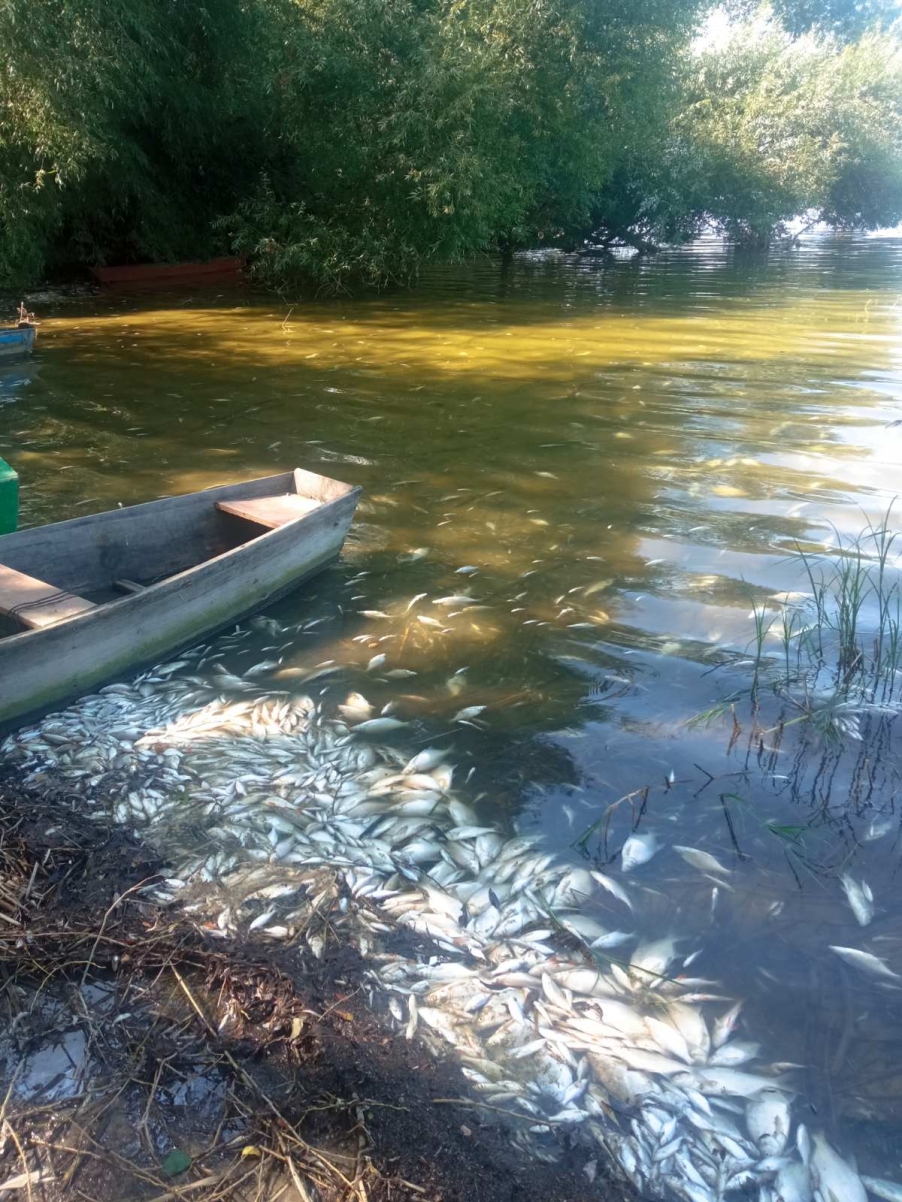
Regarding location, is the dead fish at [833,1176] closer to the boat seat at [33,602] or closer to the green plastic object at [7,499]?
the boat seat at [33,602]

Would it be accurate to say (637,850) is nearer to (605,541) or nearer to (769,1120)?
(769,1120)

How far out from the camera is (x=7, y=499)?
660cm

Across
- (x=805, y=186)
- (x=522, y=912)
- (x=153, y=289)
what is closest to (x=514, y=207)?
(x=153, y=289)

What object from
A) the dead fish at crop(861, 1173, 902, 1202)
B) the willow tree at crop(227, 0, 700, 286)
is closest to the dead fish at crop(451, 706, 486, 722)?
the dead fish at crop(861, 1173, 902, 1202)

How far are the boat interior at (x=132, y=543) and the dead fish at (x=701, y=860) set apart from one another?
11.4 feet

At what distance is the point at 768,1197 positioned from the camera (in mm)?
2957

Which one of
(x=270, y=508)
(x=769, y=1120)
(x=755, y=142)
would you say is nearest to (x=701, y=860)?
(x=769, y=1120)

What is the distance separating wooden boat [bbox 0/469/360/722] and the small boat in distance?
9.02 metres

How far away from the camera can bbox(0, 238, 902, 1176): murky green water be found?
4125 millimetres

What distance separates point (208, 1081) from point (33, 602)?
3127mm

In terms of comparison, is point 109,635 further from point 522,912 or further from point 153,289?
point 153,289

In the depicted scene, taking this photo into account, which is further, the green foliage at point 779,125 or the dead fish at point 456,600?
the green foliage at point 779,125

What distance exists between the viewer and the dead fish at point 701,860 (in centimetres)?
432

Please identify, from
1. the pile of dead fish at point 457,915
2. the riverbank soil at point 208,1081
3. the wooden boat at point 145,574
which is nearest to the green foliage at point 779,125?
the wooden boat at point 145,574
